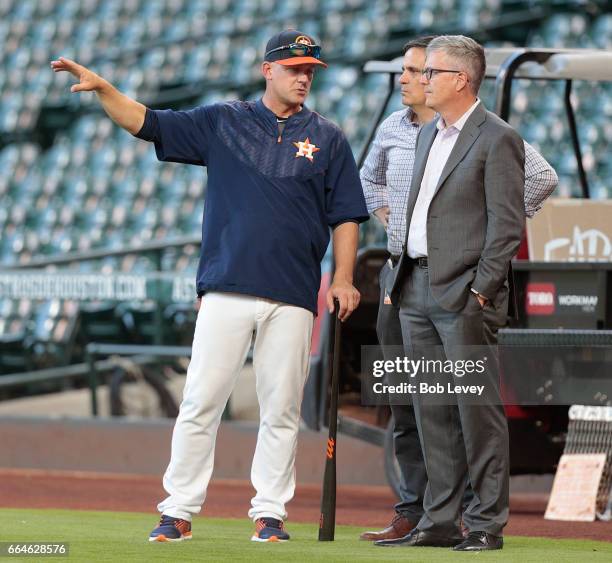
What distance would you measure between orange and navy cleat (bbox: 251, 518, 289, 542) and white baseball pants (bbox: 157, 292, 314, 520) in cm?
2

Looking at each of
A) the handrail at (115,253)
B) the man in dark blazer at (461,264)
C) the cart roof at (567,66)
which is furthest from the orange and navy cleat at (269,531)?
the handrail at (115,253)

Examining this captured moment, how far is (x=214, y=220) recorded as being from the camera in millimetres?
5348

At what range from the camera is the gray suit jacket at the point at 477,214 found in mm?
4992

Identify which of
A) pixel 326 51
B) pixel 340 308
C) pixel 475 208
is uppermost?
pixel 326 51

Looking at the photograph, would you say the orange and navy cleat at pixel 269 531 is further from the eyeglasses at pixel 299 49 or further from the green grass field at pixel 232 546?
the eyeglasses at pixel 299 49

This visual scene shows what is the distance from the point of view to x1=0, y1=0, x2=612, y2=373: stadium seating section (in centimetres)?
1488

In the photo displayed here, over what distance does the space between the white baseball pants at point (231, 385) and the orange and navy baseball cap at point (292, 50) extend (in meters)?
0.88

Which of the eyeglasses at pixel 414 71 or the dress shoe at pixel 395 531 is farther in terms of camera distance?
the eyeglasses at pixel 414 71

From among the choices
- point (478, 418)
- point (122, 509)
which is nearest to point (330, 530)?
point (478, 418)

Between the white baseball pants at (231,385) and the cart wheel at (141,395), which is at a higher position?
the white baseball pants at (231,385)

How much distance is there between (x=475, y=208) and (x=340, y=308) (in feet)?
2.23

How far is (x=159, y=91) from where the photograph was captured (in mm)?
17922

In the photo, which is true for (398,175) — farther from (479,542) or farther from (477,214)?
(479,542)

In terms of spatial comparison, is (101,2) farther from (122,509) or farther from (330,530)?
(330,530)
